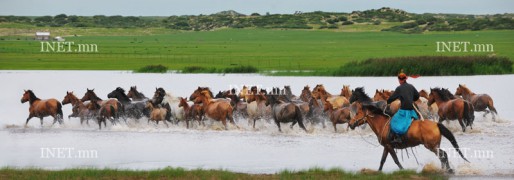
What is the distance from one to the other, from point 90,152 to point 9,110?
13.1 metres

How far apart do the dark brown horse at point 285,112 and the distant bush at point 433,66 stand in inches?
904

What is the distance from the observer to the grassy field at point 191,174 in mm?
14086

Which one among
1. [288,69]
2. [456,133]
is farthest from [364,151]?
[288,69]

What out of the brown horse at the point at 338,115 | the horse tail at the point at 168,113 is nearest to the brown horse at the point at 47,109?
the horse tail at the point at 168,113

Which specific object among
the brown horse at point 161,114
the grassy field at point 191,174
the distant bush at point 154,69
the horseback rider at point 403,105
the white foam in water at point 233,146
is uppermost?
the horseback rider at point 403,105

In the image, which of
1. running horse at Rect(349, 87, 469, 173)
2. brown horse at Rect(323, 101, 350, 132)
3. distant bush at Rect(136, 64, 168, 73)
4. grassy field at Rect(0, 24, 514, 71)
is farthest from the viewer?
grassy field at Rect(0, 24, 514, 71)

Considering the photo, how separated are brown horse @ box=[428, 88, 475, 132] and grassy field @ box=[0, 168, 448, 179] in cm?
648

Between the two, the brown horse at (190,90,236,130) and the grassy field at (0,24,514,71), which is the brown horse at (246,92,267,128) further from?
the grassy field at (0,24,514,71)

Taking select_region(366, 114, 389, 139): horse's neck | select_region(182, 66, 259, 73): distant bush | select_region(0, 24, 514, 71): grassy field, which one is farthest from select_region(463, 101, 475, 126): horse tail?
select_region(0, 24, 514, 71): grassy field

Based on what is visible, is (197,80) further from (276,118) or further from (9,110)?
(276,118)

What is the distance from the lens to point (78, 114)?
23125 mm

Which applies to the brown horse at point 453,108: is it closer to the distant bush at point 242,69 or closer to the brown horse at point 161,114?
the brown horse at point 161,114

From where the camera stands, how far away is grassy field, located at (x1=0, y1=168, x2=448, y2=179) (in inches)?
555

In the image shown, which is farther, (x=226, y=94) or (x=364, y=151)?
(x=226, y=94)
